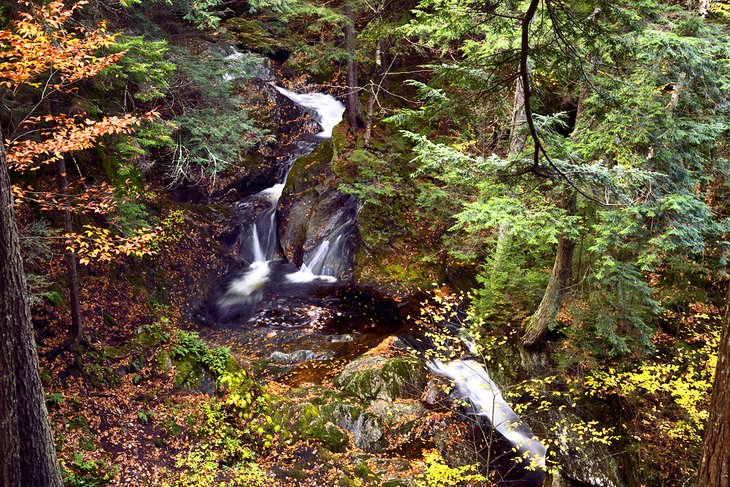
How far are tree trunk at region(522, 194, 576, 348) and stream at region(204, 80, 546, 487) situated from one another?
1.39m

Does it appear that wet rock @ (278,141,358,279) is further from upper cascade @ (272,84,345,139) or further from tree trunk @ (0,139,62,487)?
tree trunk @ (0,139,62,487)

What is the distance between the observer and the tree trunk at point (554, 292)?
7664 mm

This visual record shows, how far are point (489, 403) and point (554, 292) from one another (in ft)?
9.91

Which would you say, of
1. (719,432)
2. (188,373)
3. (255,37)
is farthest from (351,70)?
(719,432)

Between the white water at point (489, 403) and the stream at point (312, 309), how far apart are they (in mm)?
21

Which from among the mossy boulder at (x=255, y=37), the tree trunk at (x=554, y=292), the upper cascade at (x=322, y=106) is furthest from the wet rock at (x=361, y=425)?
the mossy boulder at (x=255, y=37)

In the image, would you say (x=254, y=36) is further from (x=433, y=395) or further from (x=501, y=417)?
(x=501, y=417)

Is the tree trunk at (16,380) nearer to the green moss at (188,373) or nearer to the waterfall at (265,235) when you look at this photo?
the green moss at (188,373)

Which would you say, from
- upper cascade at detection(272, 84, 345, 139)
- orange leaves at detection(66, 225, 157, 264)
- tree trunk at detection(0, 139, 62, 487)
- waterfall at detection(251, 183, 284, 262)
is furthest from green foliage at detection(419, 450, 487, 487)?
upper cascade at detection(272, 84, 345, 139)

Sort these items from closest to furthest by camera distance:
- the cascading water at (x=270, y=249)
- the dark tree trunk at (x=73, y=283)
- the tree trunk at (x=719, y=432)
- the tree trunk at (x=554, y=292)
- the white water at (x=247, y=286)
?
the tree trunk at (x=719, y=432)
the dark tree trunk at (x=73, y=283)
the tree trunk at (x=554, y=292)
the white water at (x=247, y=286)
the cascading water at (x=270, y=249)

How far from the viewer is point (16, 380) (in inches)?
165

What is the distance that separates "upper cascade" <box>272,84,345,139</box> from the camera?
1755cm

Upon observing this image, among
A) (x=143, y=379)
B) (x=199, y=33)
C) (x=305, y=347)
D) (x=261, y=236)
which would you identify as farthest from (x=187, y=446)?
(x=199, y=33)

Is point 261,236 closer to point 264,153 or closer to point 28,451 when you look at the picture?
point 264,153
